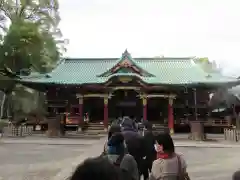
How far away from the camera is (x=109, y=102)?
32156 millimetres

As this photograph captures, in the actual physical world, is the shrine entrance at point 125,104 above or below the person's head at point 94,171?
above

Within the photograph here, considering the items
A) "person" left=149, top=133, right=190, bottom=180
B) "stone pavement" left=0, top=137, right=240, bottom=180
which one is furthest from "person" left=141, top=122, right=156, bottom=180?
"stone pavement" left=0, top=137, right=240, bottom=180

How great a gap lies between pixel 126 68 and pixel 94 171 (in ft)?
94.2

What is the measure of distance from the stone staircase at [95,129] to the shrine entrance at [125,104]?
7.89 ft

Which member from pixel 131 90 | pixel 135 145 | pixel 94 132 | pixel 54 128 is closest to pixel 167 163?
pixel 135 145

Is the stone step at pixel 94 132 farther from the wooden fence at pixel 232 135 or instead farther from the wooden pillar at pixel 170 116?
the wooden fence at pixel 232 135

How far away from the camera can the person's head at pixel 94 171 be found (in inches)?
74.4

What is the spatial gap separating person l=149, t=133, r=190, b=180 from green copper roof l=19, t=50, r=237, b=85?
25.1 m

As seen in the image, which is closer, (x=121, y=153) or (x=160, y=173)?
(x=160, y=173)

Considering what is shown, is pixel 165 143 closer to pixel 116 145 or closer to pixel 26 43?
pixel 116 145

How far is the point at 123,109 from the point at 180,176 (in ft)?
93.6

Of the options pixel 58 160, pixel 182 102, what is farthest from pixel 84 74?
pixel 58 160

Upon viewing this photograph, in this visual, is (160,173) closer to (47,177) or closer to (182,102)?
(47,177)

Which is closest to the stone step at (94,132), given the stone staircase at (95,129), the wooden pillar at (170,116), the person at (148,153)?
the stone staircase at (95,129)
